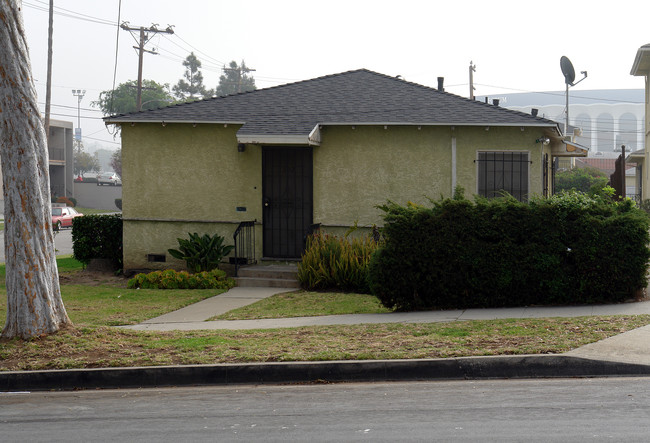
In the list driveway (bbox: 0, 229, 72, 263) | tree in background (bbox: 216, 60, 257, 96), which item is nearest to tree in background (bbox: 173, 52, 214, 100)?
tree in background (bbox: 216, 60, 257, 96)

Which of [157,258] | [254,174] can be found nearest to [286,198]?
[254,174]

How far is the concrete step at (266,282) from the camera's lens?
49.4 feet

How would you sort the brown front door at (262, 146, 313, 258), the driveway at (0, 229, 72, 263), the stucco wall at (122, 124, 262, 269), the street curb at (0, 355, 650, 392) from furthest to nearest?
the driveway at (0, 229, 72, 263) < the stucco wall at (122, 124, 262, 269) < the brown front door at (262, 146, 313, 258) < the street curb at (0, 355, 650, 392)

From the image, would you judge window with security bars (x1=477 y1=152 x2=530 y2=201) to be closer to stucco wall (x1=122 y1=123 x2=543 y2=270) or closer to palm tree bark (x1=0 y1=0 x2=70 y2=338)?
stucco wall (x1=122 y1=123 x2=543 y2=270)

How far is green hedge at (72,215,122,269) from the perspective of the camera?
1781cm

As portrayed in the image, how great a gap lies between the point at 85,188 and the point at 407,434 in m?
66.8

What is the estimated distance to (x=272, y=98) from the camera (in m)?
17.9

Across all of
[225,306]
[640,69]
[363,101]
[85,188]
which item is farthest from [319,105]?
[85,188]

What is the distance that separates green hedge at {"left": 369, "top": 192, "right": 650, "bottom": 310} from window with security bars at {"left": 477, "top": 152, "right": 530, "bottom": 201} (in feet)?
13.0

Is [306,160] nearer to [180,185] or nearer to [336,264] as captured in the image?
[180,185]

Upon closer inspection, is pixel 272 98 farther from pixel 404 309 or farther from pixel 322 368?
pixel 322 368

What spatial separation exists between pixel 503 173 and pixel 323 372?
28.8 ft

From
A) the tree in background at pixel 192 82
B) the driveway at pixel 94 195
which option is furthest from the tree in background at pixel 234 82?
the driveway at pixel 94 195

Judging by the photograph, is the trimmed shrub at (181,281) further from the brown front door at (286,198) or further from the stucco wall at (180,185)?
the brown front door at (286,198)
